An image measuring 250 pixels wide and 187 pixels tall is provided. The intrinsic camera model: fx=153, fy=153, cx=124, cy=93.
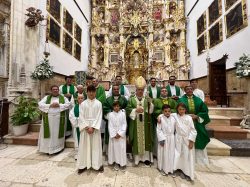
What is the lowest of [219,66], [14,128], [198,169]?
[198,169]

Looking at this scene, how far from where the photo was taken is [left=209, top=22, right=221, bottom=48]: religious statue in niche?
8883 mm

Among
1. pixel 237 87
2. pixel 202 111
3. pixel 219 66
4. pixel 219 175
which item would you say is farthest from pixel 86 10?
pixel 219 175

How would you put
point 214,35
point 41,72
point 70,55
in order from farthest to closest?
point 70,55
point 214,35
point 41,72

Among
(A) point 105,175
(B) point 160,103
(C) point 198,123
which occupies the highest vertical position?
(B) point 160,103

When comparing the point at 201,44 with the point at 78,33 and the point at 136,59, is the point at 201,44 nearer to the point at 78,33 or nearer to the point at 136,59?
the point at 136,59

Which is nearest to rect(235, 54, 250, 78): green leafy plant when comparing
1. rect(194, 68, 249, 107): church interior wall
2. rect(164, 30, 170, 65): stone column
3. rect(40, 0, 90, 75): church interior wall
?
rect(194, 68, 249, 107): church interior wall

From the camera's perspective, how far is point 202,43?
11102 millimetres

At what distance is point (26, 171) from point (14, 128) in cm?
236

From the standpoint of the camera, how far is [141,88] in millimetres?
3660

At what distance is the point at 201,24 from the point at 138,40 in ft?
18.3

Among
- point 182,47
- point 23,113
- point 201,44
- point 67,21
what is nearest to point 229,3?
point 201,44

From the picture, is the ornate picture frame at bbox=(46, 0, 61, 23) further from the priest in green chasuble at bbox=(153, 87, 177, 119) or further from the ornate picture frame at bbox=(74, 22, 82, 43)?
the priest in green chasuble at bbox=(153, 87, 177, 119)

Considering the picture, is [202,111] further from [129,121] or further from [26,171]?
[26,171]

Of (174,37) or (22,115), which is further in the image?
(174,37)
